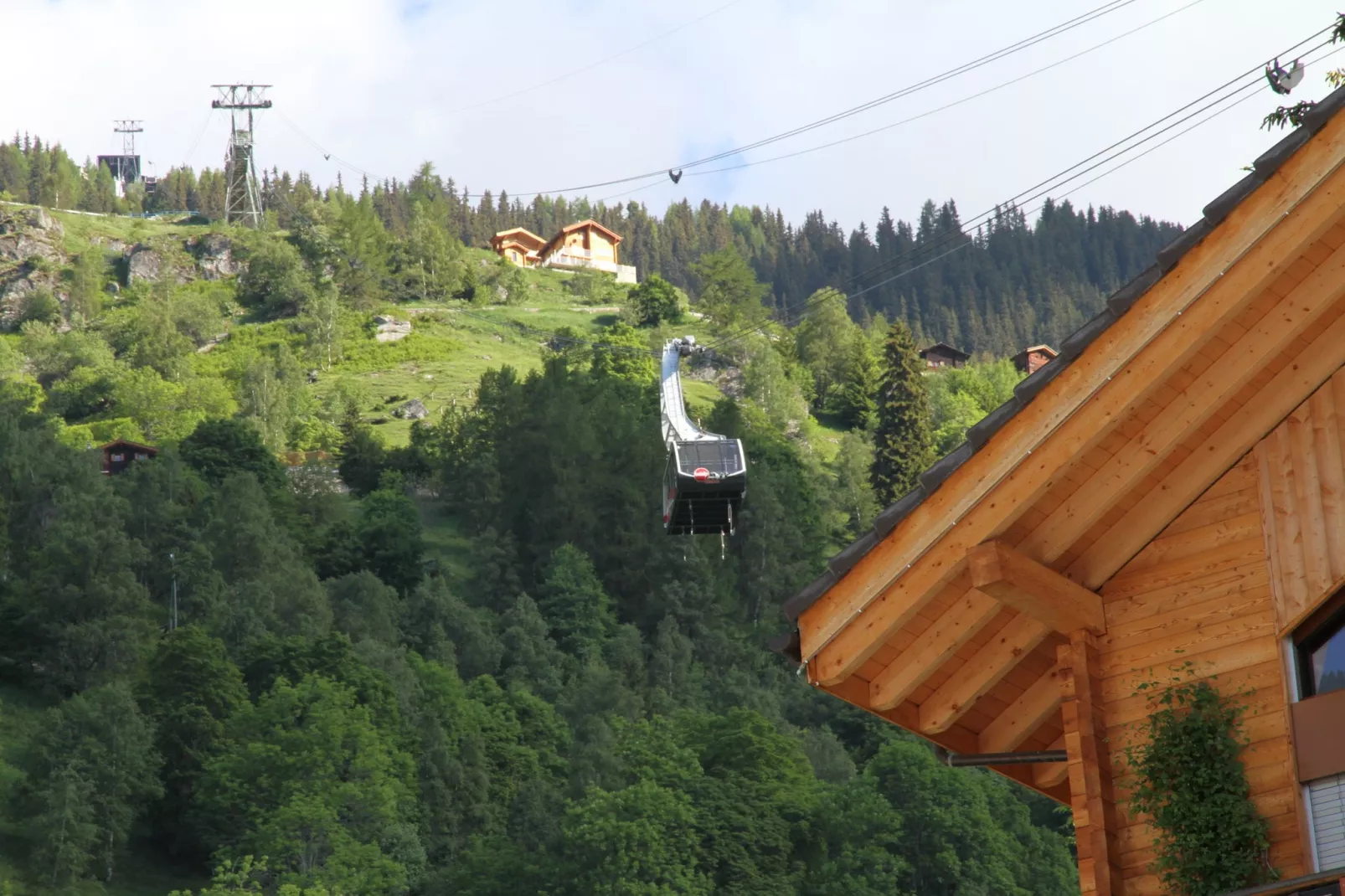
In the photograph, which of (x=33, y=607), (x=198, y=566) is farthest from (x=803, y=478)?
(x=33, y=607)

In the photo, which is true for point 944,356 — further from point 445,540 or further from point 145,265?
point 445,540

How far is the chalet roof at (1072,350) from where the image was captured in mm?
7031

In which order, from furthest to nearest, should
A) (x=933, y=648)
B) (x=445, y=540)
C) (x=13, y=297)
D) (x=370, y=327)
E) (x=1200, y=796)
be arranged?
(x=13, y=297)
(x=370, y=327)
(x=445, y=540)
(x=933, y=648)
(x=1200, y=796)

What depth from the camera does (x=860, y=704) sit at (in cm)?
825

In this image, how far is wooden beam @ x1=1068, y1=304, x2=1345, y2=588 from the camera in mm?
7766

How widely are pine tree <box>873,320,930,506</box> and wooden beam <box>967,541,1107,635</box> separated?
343 feet

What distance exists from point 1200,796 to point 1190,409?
4.69 feet

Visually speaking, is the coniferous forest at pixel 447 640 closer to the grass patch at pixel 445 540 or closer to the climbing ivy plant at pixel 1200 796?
the grass patch at pixel 445 540

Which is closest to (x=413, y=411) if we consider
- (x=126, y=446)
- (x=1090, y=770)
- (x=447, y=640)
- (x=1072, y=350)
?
(x=126, y=446)

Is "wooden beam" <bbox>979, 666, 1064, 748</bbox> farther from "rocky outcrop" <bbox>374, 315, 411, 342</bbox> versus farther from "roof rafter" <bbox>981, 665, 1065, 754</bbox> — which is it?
"rocky outcrop" <bbox>374, 315, 411, 342</bbox>

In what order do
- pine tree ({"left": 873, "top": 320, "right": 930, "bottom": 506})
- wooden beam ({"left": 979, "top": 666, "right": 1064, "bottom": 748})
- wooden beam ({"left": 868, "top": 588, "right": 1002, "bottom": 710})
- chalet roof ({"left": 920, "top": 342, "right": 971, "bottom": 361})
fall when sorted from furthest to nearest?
chalet roof ({"left": 920, "top": 342, "right": 971, "bottom": 361}), pine tree ({"left": 873, "top": 320, "right": 930, "bottom": 506}), wooden beam ({"left": 979, "top": 666, "right": 1064, "bottom": 748}), wooden beam ({"left": 868, "top": 588, "right": 1002, "bottom": 710})

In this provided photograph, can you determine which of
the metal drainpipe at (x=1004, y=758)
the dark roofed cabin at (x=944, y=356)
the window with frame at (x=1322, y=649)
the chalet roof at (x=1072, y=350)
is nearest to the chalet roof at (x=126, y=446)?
the dark roofed cabin at (x=944, y=356)

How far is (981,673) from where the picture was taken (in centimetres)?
858

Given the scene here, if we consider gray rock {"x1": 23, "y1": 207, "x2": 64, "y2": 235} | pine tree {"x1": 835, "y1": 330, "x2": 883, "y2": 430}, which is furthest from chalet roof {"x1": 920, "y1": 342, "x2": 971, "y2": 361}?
gray rock {"x1": 23, "y1": 207, "x2": 64, "y2": 235}
